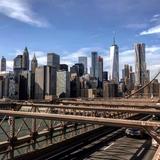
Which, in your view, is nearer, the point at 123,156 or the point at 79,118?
the point at 79,118

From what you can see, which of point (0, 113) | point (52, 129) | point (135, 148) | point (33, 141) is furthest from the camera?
point (135, 148)

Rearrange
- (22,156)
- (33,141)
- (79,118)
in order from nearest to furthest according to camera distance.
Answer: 1. (79,118)
2. (22,156)
3. (33,141)

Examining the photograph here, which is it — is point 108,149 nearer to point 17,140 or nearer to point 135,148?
point 135,148

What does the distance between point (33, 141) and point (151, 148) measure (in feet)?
35.4

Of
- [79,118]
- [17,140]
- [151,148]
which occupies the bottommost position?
[151,148]

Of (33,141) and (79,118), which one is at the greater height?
(79,118)

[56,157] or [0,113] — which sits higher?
[0,113]

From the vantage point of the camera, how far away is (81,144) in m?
27.8

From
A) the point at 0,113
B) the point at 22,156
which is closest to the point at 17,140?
the point at 22,156

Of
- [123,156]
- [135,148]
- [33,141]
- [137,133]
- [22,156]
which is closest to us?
[22,156]

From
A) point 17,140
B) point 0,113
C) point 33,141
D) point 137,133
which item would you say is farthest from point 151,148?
point 0,113

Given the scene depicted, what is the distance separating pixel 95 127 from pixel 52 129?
1110 cm

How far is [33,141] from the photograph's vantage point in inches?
850

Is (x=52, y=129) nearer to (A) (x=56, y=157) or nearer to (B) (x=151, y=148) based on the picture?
(A) (x=56, y=157)
